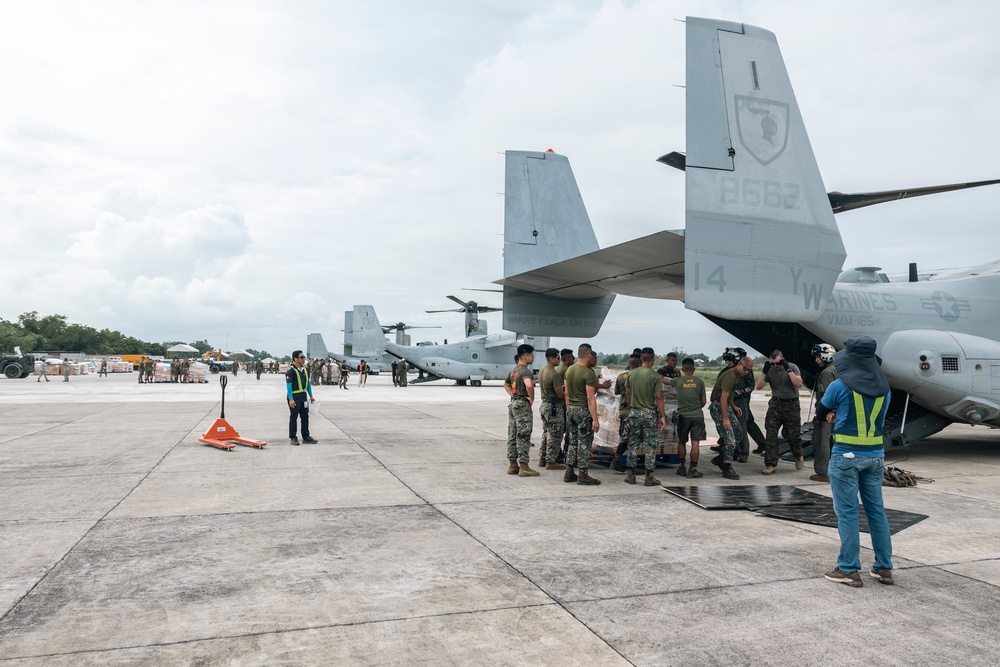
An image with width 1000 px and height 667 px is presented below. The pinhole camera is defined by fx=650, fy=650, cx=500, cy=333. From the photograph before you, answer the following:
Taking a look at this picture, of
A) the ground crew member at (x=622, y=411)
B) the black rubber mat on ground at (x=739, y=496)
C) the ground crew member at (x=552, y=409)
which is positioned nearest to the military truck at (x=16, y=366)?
the ground crew member at (x=552, y=409)

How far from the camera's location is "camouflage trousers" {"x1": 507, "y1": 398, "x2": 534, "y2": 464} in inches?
342

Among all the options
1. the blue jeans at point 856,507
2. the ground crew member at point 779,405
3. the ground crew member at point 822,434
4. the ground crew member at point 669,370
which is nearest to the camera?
the blue jeans at point 856,507

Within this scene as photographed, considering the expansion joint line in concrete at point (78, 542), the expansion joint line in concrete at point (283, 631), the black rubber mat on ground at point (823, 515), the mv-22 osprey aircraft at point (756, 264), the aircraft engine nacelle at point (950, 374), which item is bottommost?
the expansion joint line in concrete at point (78, 542)

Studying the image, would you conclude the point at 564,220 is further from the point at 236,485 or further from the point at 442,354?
the point at 442,354

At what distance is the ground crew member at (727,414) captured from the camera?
8742 mm

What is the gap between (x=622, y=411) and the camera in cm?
889

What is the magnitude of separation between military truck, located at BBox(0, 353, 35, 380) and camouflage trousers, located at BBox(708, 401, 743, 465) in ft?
171

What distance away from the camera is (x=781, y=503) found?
701 centimetres

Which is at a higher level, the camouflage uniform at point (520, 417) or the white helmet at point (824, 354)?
the white helmet at point (824, 354)

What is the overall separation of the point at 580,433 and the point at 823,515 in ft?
9.28

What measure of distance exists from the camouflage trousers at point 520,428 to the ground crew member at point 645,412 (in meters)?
1.38

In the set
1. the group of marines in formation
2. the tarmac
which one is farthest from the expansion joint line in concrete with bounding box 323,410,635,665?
the group of marines in formation

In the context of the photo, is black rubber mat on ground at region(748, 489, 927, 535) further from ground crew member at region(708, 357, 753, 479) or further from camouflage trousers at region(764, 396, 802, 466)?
camouflage trousers at region(764, 396, 802, 466)

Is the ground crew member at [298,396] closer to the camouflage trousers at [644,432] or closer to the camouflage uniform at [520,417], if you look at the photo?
the camouflage uniform at [520,417]
